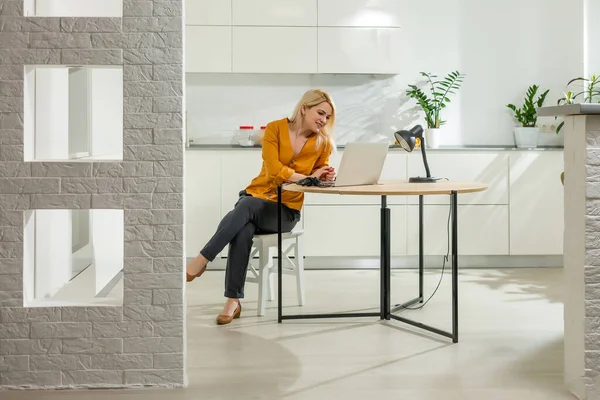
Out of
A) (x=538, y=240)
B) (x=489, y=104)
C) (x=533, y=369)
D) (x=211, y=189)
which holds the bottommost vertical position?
(x=533, y=369)

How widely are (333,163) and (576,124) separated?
2969 millimetres

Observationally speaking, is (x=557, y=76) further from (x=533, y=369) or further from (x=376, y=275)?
(x=533, y=369)

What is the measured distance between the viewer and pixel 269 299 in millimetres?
4484

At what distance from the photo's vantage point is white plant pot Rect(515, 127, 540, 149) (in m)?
5.97

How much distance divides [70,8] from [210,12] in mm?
2374

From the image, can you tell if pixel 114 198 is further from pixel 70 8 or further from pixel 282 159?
pixel 282 159

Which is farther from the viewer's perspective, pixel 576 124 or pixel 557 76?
pixel 557 76

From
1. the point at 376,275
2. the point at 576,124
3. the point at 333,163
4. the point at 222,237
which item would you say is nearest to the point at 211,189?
the point at 333,163

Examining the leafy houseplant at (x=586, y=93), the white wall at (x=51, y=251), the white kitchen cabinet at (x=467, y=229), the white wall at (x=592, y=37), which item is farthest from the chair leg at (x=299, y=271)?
the white wall at (x=592, y=37)

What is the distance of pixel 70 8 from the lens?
345cm

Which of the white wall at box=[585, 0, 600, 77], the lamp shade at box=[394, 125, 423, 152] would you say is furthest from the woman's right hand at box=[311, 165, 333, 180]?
the white wall at box=[585, 0, 600, 77]

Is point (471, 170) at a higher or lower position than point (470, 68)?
lower

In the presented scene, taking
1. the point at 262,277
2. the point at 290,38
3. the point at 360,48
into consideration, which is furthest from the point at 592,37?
the point at 262,277

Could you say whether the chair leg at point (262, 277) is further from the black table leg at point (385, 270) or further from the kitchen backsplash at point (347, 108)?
the kitchen backsplash at point (347, 108)
